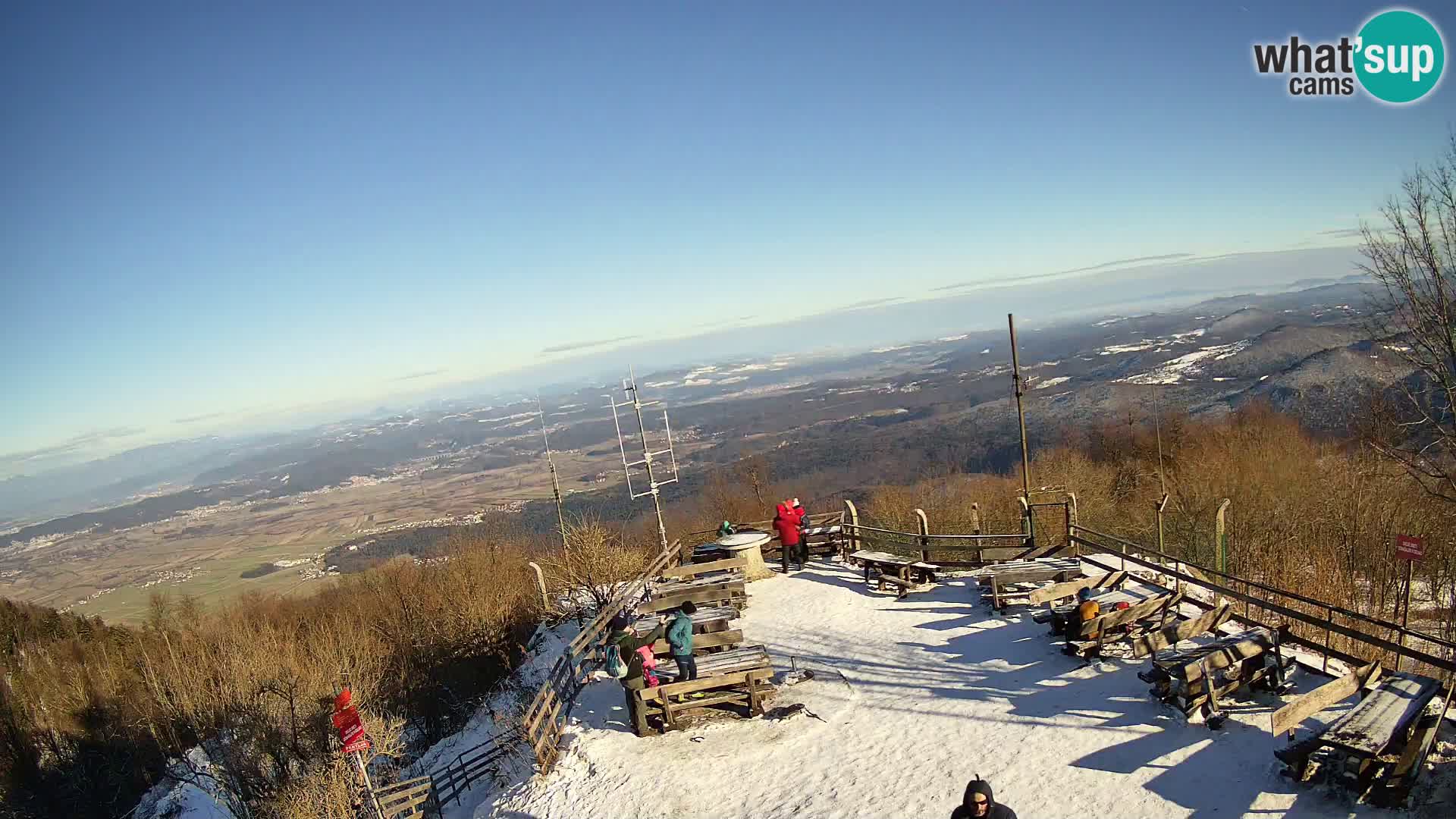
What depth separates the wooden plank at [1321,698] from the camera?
7.81 m

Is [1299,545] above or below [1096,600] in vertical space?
below

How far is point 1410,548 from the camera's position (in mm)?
9391

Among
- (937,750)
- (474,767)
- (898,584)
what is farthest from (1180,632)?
(474,767)

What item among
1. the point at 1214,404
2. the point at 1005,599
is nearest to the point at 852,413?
the point at 1214,404

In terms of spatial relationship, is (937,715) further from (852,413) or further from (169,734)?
(852,413)

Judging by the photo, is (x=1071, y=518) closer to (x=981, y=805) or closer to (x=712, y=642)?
(x=712, y=642)

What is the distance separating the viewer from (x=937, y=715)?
35.5ft

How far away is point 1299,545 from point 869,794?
22977 mm

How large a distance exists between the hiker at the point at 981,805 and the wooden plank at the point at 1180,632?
16.0 ft

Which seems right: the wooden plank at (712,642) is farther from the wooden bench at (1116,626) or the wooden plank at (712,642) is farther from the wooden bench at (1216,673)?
the wooden bench at (1216,673)

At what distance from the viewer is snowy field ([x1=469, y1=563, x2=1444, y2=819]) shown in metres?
8.19

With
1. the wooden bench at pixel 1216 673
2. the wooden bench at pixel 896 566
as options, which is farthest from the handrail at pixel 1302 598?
the wooden bench at pixel 896 566

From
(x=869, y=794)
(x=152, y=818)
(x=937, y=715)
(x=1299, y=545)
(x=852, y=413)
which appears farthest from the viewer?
(x=852, y=413)

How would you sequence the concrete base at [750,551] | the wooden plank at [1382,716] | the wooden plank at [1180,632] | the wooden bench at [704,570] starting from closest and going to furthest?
the wooden plank at [1382,716]
the wooden plank at [1180,632]
the wooden bench at [704,570]
the concrete base at [750,551]
